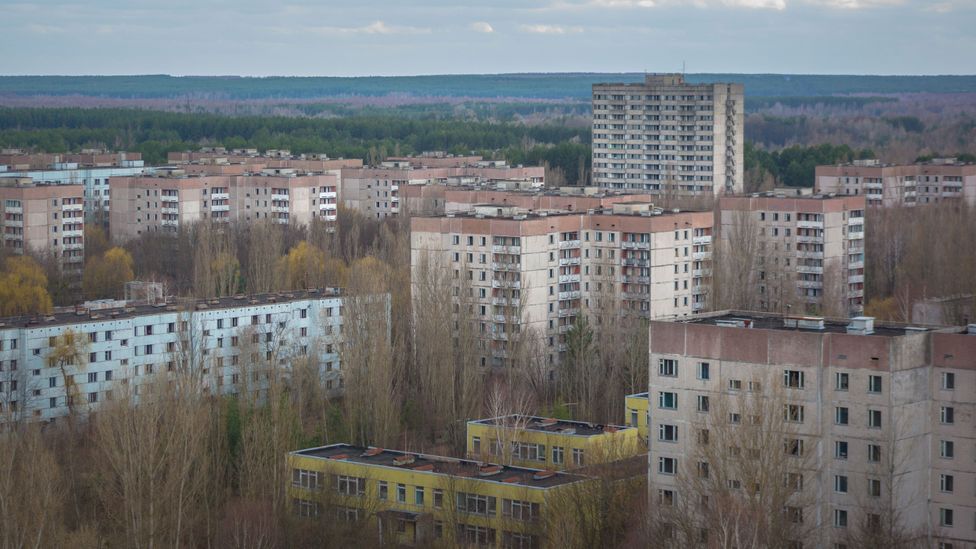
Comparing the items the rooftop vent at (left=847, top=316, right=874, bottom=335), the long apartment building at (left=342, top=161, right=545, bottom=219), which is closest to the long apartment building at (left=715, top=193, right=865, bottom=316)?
the long apartment building at (left=342, top=161, right=545, bottom=219)

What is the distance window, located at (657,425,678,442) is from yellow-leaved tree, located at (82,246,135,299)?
819 inches

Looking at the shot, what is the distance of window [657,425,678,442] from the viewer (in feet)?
54.2

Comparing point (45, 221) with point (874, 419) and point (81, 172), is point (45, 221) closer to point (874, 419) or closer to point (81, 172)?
point (81, 172)

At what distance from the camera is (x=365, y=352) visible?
77.8 ft

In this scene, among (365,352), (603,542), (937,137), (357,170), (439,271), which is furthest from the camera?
(937,137)

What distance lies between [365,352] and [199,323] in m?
3.05

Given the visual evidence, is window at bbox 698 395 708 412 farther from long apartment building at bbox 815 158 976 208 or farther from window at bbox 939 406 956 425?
long apartment building at bbox 815 158 976 208

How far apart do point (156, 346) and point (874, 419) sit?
12.7m

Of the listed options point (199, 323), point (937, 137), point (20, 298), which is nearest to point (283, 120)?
point (937, 137)

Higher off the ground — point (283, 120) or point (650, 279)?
point (283, 120)

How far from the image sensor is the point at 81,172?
47.3m

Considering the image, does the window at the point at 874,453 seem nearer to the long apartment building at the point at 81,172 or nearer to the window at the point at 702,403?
the window at the point at 702,403

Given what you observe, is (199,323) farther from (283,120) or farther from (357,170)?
(283,120)

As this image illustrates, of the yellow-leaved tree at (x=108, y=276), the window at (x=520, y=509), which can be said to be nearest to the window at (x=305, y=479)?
the window at (x=520, y=509)
